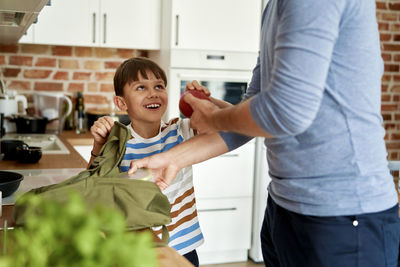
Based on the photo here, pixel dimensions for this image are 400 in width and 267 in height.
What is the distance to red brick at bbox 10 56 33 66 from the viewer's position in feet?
11.3

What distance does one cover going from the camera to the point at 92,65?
362 centimetres

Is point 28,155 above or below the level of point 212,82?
below

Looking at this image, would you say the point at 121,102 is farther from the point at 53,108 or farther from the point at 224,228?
the point at 224,228

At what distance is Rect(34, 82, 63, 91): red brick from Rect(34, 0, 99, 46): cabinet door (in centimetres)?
41

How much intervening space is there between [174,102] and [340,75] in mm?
2256

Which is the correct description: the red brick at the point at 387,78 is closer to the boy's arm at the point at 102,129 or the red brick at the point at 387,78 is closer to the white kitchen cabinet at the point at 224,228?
the white kitchen cabinet at the point at 224,228

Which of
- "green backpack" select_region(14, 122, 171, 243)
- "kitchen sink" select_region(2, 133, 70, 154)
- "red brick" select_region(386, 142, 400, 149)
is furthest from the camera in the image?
"red brick" select_region(386, 142, 400, 149)

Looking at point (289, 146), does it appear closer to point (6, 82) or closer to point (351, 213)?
point (351, 213)

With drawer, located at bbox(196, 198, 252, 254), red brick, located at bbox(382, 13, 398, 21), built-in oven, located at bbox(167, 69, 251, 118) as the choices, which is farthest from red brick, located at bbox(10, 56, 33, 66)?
red brick, located at bbox(382, 13, 398, 21)

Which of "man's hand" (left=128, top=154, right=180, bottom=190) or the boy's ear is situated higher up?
the boy's ear

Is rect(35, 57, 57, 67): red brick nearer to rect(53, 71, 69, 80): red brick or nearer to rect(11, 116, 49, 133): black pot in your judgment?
rect(53, 71, 69, 80): red brick

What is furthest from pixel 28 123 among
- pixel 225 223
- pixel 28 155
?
pixel 225 223

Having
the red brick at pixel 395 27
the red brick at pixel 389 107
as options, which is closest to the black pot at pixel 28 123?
the red brick at pixel 389 107

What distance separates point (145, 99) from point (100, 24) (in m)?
1.74
